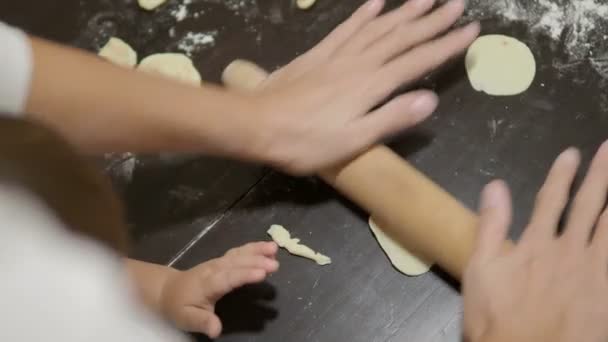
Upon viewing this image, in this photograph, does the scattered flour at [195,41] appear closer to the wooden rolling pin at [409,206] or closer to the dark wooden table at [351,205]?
the dark wooden table at [351,205]

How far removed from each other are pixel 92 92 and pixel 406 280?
388 millimetres

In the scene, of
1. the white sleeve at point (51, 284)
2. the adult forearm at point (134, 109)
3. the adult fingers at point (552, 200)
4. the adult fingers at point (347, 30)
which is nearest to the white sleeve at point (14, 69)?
the adult forearm at point (134, 109)

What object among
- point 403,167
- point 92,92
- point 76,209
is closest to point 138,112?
point 92,92

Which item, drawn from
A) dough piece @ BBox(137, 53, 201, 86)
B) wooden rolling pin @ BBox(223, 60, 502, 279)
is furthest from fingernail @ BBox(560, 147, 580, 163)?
dough piece @ BBox(137, 53, 201, 86)

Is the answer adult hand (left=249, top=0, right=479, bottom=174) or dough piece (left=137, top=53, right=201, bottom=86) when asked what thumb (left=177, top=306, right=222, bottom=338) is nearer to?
adult hand (left=249, top=0, right=479, bottom=174)

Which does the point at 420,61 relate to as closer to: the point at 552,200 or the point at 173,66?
the point at 552,200

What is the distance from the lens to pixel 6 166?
29 cm

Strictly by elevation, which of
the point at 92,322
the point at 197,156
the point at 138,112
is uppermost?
the point at 92,322

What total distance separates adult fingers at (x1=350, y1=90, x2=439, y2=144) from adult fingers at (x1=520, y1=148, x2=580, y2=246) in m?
0.15

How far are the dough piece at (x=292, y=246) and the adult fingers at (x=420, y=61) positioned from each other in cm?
19

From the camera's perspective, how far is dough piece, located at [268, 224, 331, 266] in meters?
0.81

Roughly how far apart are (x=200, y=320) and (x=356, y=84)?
1.00 feet

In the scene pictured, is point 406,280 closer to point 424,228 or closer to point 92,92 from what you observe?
point 424,228

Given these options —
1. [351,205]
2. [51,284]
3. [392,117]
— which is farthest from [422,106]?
[51,284]
